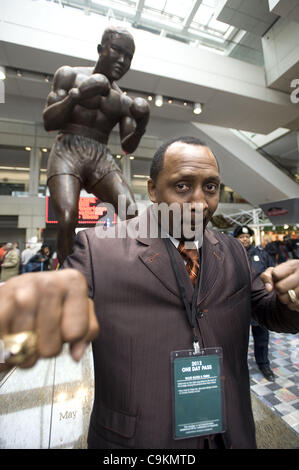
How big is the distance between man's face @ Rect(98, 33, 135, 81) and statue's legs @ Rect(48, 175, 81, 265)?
1042 millimetres

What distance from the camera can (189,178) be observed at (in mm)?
961

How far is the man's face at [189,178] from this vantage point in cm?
96

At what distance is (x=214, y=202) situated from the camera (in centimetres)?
106

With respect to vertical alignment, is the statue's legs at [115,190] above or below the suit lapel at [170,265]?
above

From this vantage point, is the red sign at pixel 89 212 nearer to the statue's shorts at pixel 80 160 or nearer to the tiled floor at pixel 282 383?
the statue's shorts at pixel 80 160

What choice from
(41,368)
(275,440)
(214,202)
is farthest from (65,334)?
(41,368)

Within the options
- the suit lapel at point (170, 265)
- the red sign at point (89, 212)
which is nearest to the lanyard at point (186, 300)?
the suit lapel at point (170, 265)

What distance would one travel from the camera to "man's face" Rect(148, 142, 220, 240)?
0.96m

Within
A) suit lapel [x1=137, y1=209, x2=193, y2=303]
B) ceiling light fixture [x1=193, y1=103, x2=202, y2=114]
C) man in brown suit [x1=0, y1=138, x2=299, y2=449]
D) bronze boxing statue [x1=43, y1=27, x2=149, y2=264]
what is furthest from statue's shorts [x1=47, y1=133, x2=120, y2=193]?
ceiling light fixture [x1=193, y1=103, x2=202, y2=114]

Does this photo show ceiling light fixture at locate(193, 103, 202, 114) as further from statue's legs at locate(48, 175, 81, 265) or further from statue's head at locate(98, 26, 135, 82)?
statue's legs at locate(48, 175, 81, 265)

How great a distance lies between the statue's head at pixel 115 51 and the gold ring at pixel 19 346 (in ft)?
7.65

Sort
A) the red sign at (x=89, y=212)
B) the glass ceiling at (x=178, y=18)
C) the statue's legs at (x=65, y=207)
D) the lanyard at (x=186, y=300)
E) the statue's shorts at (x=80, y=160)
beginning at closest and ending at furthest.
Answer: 1. the lanyard at (x=186, y=300)
2. the statue's legs at (x=65, y=207)
3. the statue's shorts at (x=80, y=160)
4. the glass ceiling at (x=178, y=18)
5. the red sign at (x=89, y=212)
